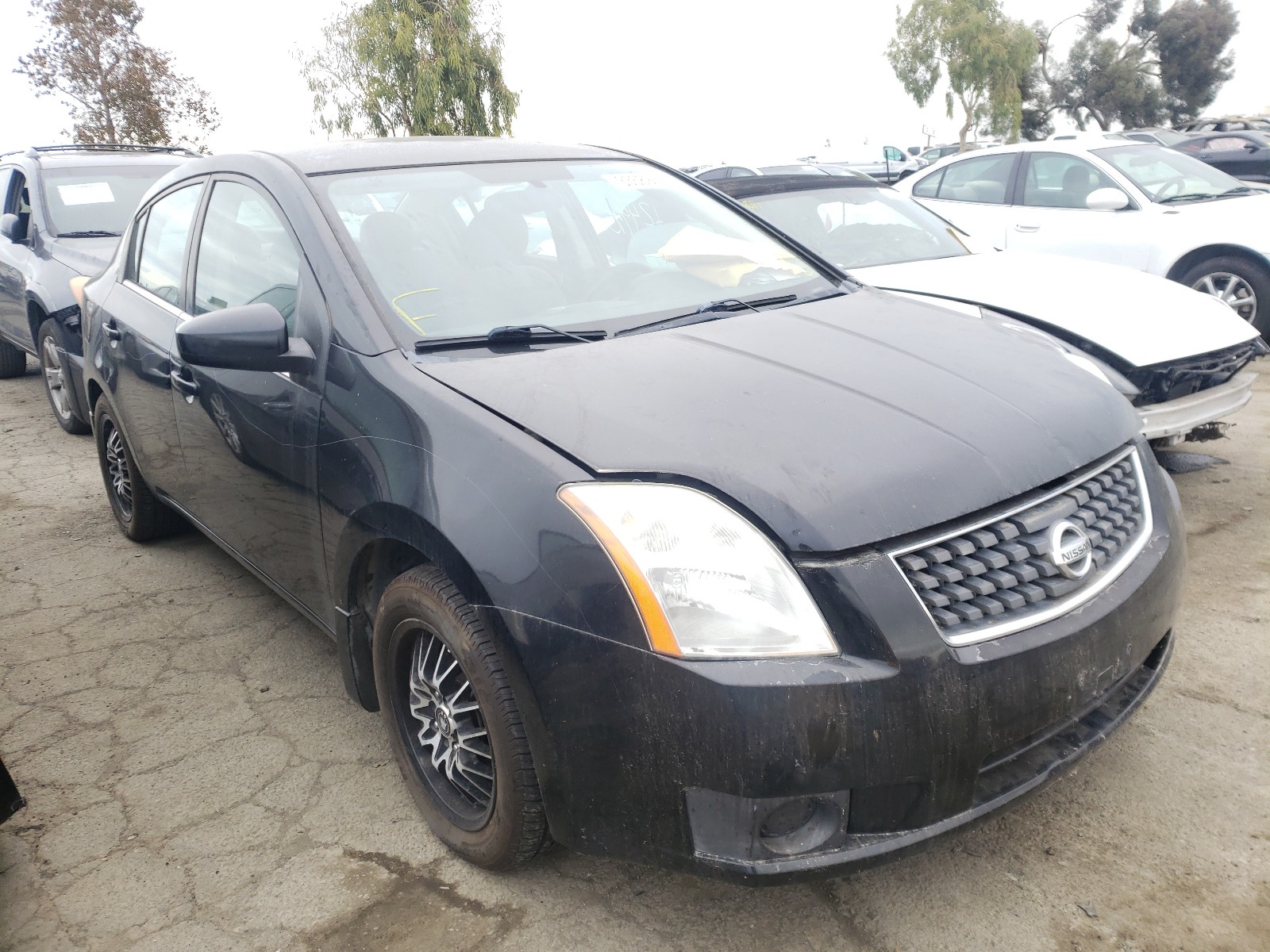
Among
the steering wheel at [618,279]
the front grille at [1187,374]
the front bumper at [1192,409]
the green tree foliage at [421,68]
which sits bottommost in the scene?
the front bumper at [1192,409]

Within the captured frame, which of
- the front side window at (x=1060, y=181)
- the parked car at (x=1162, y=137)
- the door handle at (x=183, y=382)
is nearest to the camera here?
the door handle at (x=183, y=382)

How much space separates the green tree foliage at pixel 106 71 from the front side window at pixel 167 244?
19.6 m

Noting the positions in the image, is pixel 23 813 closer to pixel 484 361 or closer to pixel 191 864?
pixel 191 864

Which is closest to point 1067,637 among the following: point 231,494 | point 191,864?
point 191,864

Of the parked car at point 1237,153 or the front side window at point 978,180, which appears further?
the parked car at point 1237,153

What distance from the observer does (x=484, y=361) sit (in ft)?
7.64

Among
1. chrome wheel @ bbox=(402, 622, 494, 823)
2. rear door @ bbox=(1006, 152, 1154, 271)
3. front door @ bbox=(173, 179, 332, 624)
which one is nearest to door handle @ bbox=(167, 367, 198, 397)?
front door @ bbox=(173, 179, 332, 624)

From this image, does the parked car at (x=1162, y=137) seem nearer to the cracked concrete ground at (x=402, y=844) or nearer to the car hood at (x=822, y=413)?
the cracked concrete ground at (x=402, y=844)

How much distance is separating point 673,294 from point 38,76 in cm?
2315

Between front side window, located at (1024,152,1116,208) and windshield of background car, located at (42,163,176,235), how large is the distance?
6352 millimetres

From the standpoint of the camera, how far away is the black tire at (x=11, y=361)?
8383 mm

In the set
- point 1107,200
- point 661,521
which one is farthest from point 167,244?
point 1107,200

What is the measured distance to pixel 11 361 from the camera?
852 cm

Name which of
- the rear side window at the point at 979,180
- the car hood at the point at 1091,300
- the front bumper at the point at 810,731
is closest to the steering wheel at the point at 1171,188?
the rear side window at the point at 979,180
